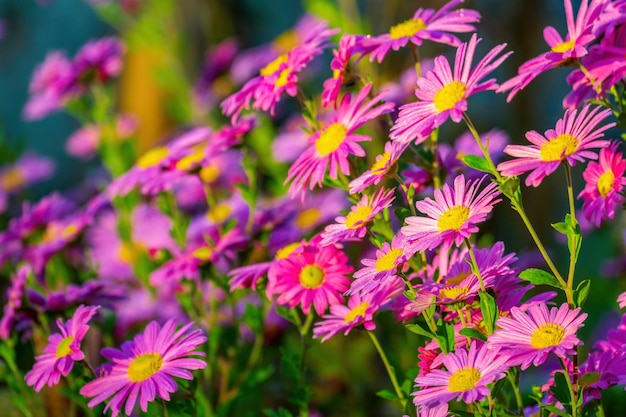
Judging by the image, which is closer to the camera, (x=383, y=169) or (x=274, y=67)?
(x=383, y=169)

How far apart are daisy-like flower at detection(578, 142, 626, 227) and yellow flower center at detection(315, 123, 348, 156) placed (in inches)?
11.6

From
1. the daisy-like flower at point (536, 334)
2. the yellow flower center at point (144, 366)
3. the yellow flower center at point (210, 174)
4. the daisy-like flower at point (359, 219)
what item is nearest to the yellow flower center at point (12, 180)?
the yellow flower center at point (210, 174)

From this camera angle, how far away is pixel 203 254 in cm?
139

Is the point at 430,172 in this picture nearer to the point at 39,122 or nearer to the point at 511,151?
the point at 511,151

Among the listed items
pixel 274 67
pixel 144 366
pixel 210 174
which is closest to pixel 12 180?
pixel 210 174

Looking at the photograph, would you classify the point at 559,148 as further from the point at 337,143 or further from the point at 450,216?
the point at 337,143

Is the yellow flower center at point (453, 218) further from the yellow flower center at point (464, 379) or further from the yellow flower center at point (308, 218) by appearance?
the yellow flower center at point (308, 218)

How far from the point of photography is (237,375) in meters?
1.58

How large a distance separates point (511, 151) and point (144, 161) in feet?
2.75

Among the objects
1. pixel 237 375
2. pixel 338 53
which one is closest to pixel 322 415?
pixel 237 375

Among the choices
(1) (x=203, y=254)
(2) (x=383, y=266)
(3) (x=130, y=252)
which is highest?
(2) (x=383, y=266)

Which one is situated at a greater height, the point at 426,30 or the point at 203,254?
the point at 426,30

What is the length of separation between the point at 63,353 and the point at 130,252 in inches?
48.8

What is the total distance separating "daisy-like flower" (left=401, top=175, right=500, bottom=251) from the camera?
89 centimetres
